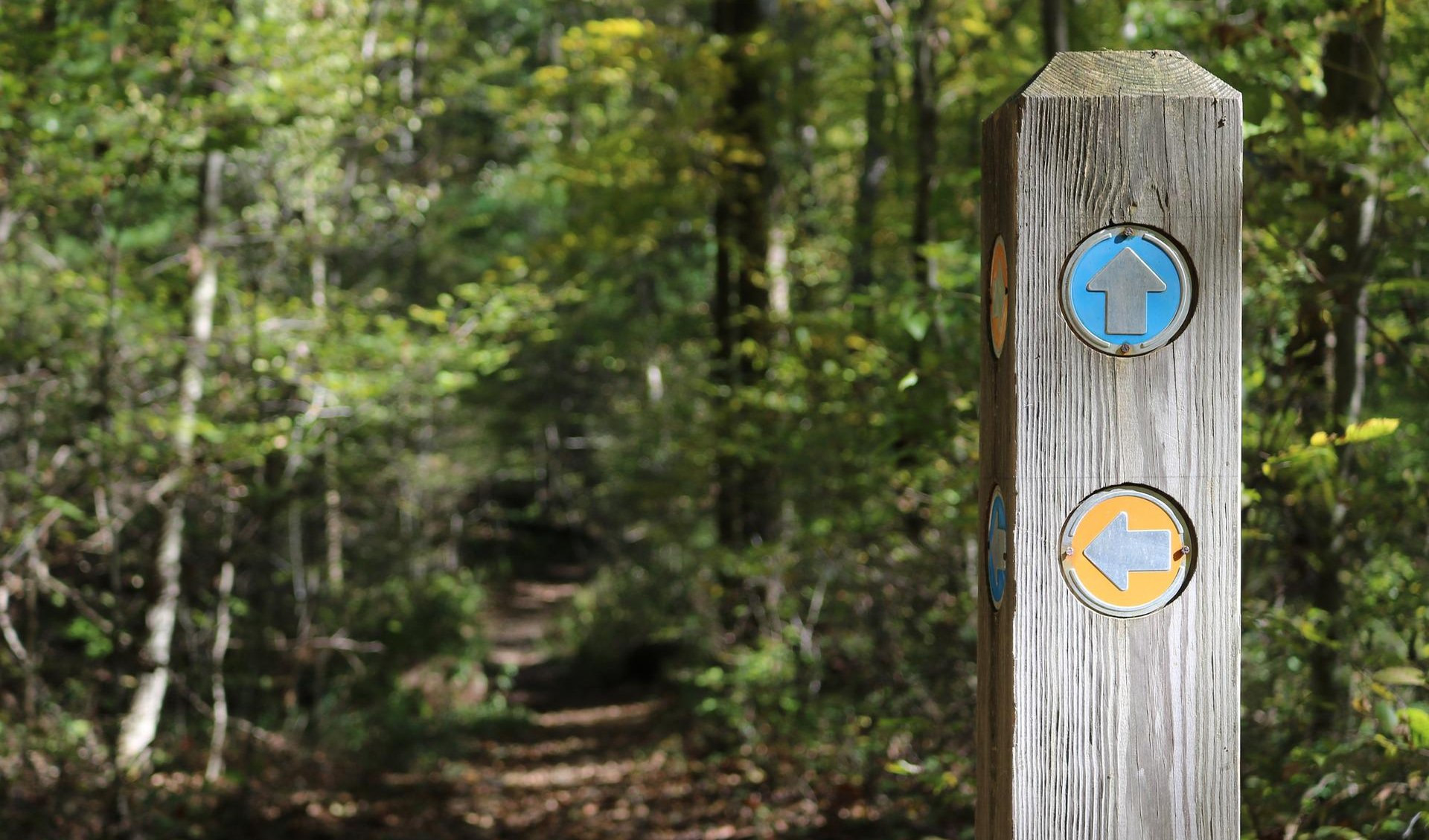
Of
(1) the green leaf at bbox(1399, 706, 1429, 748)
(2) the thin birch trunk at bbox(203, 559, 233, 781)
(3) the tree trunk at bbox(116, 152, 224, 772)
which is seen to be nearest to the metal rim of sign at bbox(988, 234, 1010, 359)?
(1) the green leaf at bbox(1399, 706, 1429, 748)

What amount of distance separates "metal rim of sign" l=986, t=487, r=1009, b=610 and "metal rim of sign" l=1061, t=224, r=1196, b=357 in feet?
0.78

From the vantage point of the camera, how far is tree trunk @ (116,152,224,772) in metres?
6.64

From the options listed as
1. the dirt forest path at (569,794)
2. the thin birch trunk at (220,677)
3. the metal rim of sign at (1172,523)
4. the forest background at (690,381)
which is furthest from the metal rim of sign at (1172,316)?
the thin birch trunk at (220,677)

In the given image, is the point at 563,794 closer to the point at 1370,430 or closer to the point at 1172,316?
the point at 1370,430

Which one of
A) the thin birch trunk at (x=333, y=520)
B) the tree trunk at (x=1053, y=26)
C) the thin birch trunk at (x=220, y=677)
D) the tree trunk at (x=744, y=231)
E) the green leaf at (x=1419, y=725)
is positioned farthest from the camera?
the thin birch trunk at (x=333, y=520)

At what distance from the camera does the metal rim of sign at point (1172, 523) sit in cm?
135

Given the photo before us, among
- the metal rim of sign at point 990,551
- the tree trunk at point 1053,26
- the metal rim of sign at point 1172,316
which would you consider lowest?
the metal rim of sign at point 990,551

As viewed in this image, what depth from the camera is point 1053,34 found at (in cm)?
456

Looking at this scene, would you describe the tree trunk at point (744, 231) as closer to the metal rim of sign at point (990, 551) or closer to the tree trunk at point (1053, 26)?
the tree trunk at point (1053, 26)

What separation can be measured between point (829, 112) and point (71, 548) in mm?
7666

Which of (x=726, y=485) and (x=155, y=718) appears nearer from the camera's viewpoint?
(x=155, y=718)

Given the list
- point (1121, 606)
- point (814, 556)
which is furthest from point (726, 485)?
point (1121, 606)

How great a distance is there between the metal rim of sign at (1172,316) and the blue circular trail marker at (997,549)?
9.5 inches

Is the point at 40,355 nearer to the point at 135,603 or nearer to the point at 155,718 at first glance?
the point at 135,603
